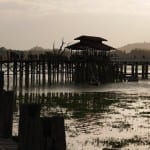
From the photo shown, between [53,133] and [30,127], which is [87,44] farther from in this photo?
[53,133]

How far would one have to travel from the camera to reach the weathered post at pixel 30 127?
32.6ft

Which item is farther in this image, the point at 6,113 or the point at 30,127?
the point at 6,113

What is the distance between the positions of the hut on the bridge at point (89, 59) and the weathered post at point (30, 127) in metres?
58.5

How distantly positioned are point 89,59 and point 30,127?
59.4m

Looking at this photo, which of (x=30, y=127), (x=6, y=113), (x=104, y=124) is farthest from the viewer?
(x=104, y=124)

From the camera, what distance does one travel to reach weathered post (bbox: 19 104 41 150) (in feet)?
32.6

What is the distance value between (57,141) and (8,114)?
15.5 feet

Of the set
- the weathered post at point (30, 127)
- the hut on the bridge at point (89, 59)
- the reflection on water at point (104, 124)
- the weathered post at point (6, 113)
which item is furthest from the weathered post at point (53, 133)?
the hut on the bridge at point (89, 59)

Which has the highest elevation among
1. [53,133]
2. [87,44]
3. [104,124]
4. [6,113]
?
[87,44]

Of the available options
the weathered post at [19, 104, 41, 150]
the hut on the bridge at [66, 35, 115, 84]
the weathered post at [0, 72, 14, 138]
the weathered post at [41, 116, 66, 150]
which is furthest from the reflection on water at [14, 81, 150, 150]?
the hut on the bridge at [66, 35, 115, 84]

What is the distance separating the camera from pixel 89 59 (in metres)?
69.4

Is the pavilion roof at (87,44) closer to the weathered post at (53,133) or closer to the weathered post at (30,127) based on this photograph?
the weathered post at (30,127)

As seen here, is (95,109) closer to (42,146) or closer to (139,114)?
(139,114)

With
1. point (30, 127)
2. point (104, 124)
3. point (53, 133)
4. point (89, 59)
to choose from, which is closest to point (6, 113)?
point (30, 127)
